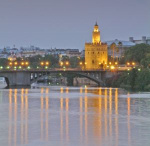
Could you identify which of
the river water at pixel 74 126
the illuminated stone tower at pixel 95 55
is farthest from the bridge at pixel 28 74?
the river water at pixel 74 126

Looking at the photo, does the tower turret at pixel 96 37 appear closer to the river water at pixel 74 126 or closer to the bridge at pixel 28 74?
the bridge at pixel 28 74

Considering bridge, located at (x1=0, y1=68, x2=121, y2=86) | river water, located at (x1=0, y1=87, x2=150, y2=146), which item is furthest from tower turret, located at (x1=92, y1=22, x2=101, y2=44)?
river water, located at (x1=0, y1=87, x2=150, y2=146)

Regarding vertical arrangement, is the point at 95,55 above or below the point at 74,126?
above

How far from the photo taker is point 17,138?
29812 millimetres

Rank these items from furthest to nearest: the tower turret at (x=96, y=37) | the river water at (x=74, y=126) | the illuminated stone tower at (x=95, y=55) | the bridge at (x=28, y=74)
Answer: the tower turret at (x=96, y=37)
the illuminated stone tower at (x=95, y=55)
the bridge at (x=28, y=74)
the river water at (x=74, y=126)

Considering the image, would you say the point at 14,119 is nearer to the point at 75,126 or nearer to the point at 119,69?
the point at 75,126

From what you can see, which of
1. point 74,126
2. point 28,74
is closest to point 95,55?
point 28,74

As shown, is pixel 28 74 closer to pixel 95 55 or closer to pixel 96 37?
pixel 95 55

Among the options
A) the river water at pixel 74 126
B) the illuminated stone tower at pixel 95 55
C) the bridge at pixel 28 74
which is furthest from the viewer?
the illuminated stone tower at pixel 95 55

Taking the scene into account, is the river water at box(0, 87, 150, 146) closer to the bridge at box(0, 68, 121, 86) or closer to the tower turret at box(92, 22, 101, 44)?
the bridge at box(0, 68, 121, 86)

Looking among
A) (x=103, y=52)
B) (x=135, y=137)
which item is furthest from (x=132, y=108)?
(x=103, y=52)

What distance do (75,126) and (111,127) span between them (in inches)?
86.3

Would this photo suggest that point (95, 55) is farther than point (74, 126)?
Yes

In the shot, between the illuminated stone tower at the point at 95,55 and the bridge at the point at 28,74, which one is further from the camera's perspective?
the illuminated stone tower at the point at 95,55
